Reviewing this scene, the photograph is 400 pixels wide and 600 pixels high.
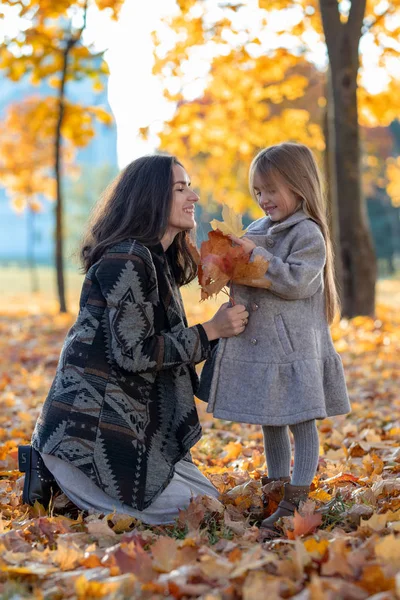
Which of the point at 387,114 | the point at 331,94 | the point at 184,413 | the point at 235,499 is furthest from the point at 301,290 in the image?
the point at 387,114

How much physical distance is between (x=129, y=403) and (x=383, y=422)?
2.44 m

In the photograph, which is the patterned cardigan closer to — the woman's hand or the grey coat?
the woman's hand

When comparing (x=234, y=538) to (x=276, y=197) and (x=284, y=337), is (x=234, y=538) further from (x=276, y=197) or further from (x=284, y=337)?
(x=276, y=197)

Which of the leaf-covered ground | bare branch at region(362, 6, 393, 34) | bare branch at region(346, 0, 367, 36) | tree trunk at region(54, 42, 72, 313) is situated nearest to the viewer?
the leaf-covered ground

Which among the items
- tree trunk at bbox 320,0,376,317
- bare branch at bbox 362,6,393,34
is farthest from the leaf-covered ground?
bare branch at bbox 362,6,393,34

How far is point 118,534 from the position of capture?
2.82m

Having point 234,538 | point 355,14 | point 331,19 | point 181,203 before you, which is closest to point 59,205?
point 331,19

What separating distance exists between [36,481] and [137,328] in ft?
2.53

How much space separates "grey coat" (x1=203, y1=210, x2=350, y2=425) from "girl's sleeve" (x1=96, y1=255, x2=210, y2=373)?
18 centimetres

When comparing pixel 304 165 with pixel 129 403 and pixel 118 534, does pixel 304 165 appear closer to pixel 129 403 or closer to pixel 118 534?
pixel 129 403

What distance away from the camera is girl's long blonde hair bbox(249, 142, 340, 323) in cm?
313

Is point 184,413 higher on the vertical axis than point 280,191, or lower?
lower

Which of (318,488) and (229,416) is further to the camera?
(318,488)

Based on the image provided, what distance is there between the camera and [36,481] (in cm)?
315
